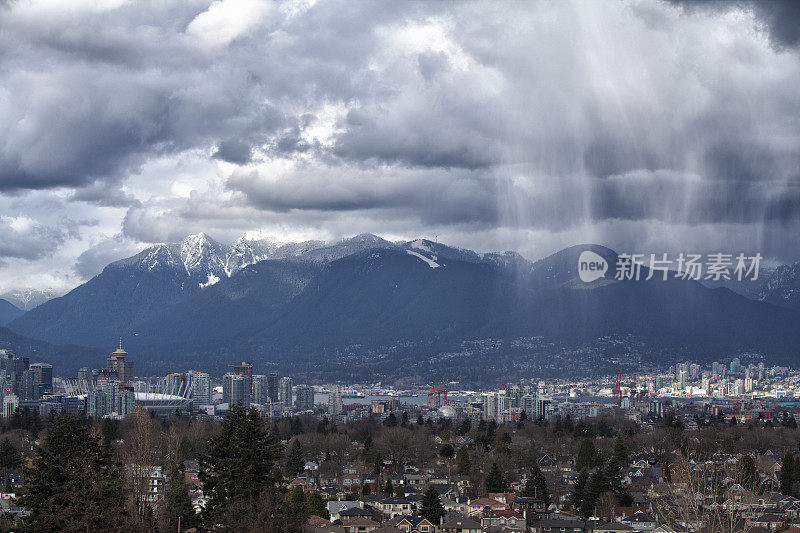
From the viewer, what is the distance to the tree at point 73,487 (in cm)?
2698

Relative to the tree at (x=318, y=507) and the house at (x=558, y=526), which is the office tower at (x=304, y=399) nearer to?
the tree at (x=318, y=507)

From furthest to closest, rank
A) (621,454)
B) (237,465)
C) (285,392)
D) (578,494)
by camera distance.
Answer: (285,392), (621,454), (578,494), (237,465)

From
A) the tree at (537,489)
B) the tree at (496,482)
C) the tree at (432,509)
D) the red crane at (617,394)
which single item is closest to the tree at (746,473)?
the tree at (537,489)

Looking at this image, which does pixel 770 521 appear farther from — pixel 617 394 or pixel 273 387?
pixel 617 394

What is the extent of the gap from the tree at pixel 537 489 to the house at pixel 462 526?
8616 millimetres

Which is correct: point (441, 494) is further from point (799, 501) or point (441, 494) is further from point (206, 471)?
point (206, 471)

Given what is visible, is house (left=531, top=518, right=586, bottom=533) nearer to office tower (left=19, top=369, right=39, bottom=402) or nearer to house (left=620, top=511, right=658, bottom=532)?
house (left=620, top=511, right=658, bottom=532)

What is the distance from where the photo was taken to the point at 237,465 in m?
31.0

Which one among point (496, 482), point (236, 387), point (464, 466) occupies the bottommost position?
point (496, 482)

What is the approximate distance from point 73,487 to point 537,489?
94.7 ft

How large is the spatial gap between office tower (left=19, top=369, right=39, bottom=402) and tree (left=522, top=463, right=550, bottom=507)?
131 meters

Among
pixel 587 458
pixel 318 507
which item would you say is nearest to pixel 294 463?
pixel 587 458

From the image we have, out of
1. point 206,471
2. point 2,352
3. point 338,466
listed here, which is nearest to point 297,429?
point 338,466

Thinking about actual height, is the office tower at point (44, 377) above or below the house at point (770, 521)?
above
